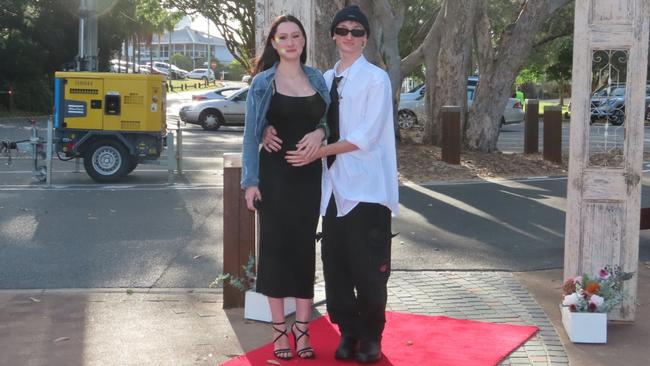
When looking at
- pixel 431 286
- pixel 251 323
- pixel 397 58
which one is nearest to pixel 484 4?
pixel 397 58

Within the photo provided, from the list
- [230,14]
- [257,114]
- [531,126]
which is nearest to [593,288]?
[257,114]

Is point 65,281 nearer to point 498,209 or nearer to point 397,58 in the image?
point 498,209

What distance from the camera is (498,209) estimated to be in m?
10.8

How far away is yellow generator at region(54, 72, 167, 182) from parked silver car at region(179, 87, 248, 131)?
1206cm

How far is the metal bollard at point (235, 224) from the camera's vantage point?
19.4ft

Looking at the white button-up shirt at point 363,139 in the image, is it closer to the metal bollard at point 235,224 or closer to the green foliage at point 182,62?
the metal bollard at point 235,224

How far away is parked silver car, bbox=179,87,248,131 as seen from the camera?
999 inches

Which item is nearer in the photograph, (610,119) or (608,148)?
(608,148)

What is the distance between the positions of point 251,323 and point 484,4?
42.5 feet

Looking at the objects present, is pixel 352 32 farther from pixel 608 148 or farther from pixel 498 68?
pixel 498 68

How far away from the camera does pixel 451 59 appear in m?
16.2

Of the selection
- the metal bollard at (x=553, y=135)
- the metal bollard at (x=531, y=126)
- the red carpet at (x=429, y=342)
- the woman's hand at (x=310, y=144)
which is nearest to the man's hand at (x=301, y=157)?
the woman's hand at (x=310, y=144)

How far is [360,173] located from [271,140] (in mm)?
506

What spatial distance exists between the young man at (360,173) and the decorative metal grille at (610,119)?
1.57 meters
